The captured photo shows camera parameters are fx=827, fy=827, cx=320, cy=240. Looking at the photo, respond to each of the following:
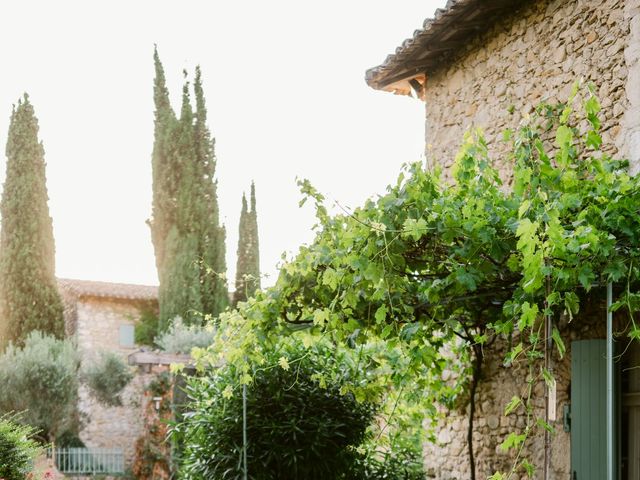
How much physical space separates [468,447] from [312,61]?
17.0 feet

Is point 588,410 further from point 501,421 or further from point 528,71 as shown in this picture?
point 528,71

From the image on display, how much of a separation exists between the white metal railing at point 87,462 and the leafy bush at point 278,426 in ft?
27.9

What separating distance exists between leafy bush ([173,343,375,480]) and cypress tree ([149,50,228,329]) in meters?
12.6

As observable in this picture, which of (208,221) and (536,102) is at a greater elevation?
(208,221)

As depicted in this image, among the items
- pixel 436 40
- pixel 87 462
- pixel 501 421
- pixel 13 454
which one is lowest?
pixel 87 462

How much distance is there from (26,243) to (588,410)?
1727 centimetres

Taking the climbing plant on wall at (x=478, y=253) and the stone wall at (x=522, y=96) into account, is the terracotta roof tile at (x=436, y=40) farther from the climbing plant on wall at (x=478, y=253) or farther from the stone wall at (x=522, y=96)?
the climbing plant on wall at (x=478, y=253)

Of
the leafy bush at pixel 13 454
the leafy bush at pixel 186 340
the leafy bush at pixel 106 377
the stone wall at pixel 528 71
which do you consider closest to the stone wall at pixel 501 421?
the stone wall at pixel 528 71

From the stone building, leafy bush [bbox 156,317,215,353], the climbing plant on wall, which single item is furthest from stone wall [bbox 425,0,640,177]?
the stone building

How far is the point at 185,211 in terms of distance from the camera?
856 inches

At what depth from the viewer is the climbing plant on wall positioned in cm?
462

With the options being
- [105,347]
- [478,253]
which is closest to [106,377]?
[105,347]

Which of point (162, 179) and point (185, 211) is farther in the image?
point (162, 179)

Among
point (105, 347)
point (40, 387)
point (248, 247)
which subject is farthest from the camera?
point (248, 247)
